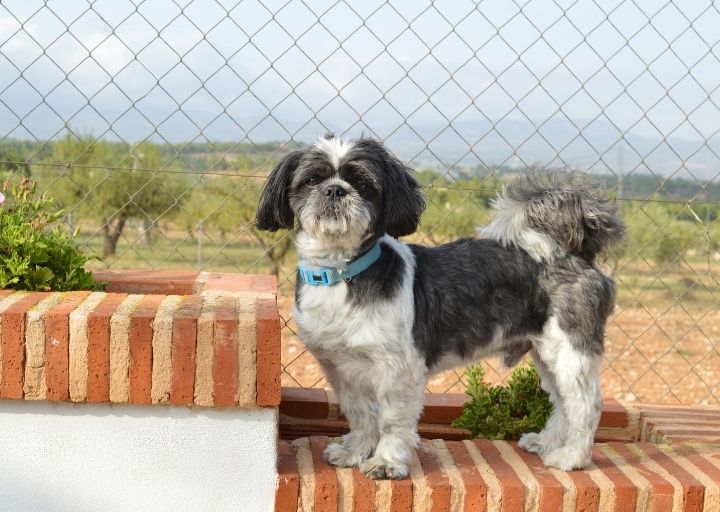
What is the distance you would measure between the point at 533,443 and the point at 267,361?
132cm

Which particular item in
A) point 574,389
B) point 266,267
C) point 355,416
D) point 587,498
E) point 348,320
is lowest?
point 266,267

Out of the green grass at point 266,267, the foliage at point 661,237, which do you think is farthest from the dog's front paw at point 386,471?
the foliage at point 661,237

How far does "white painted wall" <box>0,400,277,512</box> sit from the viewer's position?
3.00 m

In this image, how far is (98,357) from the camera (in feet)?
9.64

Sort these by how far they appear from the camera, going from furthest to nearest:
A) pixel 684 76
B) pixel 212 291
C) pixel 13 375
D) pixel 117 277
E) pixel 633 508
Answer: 1. pixel 684 76
2. pixel 117 277
3. pixel 212 291
4. pixel 633 508
5. pixel 13 375

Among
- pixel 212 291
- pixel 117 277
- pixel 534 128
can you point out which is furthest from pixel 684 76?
pixel 117 277

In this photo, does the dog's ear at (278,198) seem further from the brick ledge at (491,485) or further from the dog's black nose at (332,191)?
the brick ledge at (491,485)

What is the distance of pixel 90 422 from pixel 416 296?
1.25 m

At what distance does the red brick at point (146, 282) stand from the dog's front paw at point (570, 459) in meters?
1.81

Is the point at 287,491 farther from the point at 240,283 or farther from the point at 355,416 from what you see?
the point at 240,283

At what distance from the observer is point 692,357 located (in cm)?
1105

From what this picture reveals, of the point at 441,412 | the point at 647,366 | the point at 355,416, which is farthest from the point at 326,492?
the point at 647,366

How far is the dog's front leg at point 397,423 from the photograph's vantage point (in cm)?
319

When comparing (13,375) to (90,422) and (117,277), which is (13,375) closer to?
(90,422)
